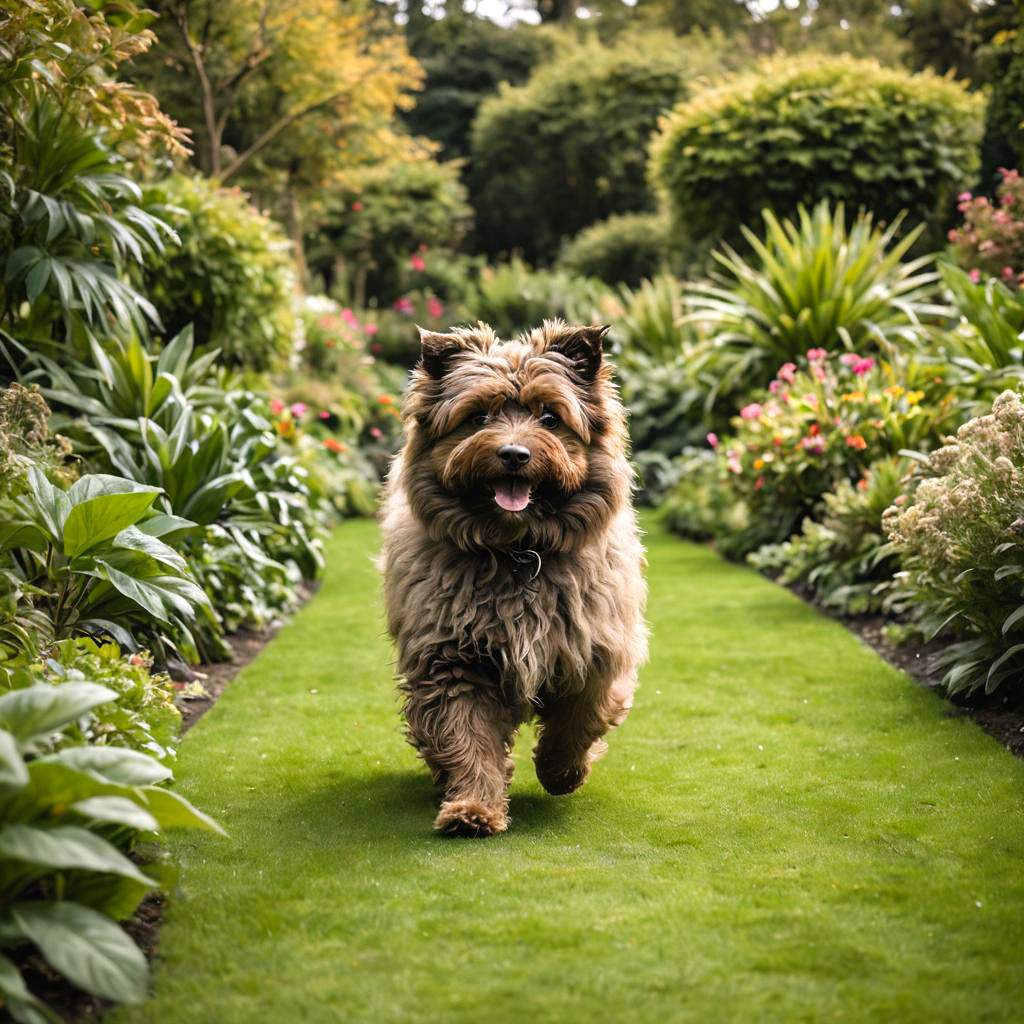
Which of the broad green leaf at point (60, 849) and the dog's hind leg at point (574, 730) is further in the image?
the dog's hind leg at point (574, 730)

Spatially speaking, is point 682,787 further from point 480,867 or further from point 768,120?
point 768,120

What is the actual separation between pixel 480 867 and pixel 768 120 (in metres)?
12.7

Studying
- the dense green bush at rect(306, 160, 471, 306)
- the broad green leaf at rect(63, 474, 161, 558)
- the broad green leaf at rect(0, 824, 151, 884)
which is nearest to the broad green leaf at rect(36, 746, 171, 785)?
the broad green leaf at rect(0, 824, 151, 884)

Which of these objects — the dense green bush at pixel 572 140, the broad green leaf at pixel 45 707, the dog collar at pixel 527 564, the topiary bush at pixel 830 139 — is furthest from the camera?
the dense green bush at pixel 572 140

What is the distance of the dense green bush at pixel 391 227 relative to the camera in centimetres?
2244

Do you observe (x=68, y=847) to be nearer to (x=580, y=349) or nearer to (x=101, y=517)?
(x=101, y=517)

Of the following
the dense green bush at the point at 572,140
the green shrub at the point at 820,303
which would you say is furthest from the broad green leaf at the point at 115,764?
the dense green bush at the point at 572,140

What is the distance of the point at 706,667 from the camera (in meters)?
7.24

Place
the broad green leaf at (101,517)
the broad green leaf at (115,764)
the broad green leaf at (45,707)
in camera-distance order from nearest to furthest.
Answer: the broad green leaf at (45,707) < the broad green leaf at (115,764) < the broad green leaf at (101,517)

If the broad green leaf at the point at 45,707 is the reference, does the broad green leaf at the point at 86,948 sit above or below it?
below

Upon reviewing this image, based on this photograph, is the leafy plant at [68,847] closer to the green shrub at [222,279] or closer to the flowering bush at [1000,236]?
the green shrub at [222,279]

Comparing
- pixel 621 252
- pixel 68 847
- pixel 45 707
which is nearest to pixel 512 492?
pixel 45 707

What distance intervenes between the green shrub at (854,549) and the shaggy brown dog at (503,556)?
10.6ft

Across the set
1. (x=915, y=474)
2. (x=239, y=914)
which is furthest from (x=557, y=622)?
(x=915, y=474)
